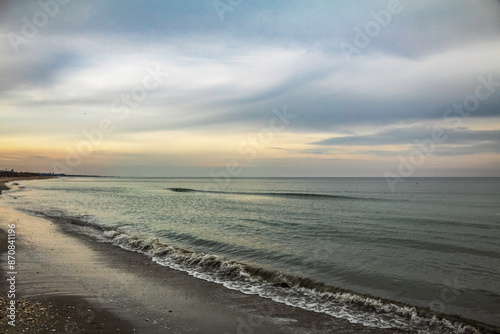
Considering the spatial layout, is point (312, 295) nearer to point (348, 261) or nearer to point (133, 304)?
point (348, 261)

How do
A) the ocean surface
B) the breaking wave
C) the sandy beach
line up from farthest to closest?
1. the ocean surface
2. the breaking wave
3. the sandy beach

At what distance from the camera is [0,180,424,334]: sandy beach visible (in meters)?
7.25

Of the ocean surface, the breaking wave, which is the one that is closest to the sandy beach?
the breaking wave

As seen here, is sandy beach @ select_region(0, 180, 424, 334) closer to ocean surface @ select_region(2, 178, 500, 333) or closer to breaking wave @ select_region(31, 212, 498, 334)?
breaking wave @ select_region(31, 212, 498, 334)

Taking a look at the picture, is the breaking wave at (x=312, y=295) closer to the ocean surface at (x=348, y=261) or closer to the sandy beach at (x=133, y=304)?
the ocean surface at (x=348, y=261)

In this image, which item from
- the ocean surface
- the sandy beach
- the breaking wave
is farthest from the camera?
the ocean surface

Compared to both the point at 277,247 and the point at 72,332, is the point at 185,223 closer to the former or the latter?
the point at 277,247

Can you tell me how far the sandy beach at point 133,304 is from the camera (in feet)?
23.8

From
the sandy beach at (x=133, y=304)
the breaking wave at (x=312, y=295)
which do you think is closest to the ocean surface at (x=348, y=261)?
the breaking wave at (x=312, y=295)

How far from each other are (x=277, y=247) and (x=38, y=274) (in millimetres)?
10460

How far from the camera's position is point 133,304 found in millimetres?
8484

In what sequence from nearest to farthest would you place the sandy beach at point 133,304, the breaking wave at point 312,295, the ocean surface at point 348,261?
the sandy beach at point 133,304 < the breaking wave at point 312,295 < the ocean surface at point 348,261

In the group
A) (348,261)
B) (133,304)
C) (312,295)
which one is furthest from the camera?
(348,261)

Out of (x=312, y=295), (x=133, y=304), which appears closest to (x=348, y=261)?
(x=312, y=295)
